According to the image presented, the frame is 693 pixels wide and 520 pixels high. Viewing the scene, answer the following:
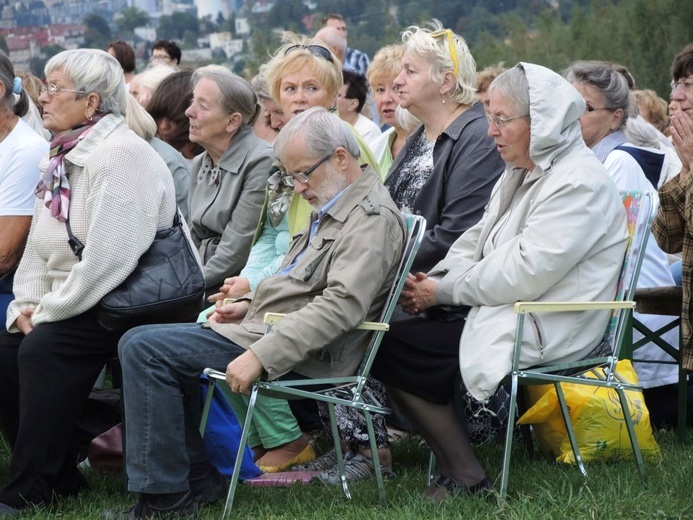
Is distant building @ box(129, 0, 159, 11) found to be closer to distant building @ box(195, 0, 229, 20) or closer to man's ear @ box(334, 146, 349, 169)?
distant building @ box(195, 0, 229, 20)

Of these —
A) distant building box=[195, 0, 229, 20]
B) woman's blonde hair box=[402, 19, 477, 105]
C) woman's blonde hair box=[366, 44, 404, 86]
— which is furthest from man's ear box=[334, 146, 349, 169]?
distant building box=[195, 0, 229, 20]

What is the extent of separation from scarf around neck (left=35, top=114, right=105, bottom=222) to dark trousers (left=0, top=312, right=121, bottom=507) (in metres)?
0.46

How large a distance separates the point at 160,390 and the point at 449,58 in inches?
83.9

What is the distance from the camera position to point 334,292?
153 inches

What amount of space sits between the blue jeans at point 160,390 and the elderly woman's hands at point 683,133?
2092 millimetres

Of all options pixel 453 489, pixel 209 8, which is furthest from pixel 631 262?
pixel 209 8

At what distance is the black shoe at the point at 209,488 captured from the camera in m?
4.22

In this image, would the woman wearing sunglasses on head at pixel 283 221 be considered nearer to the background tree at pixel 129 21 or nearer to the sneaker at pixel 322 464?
the sneaker at pixel 322 464

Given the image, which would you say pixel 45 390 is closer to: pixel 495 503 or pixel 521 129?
pixel 495 503

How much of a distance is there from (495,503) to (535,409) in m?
0.75

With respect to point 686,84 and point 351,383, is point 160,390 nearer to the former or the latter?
point 351,383

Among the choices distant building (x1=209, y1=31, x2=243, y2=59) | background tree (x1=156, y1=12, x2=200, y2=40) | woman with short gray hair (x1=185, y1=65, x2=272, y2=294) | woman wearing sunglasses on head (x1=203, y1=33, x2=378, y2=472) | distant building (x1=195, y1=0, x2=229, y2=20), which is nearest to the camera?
woman wearing sunglasses on head (x1=203, y1=33, x2=378, y2=472)

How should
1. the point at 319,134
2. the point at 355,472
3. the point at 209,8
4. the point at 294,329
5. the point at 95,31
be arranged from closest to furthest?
the point at 294,329 < the point at 319,134 < the point at 355,472 < the point at 95,31 < the point at 209,8

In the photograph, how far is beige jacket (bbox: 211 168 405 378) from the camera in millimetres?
3859
